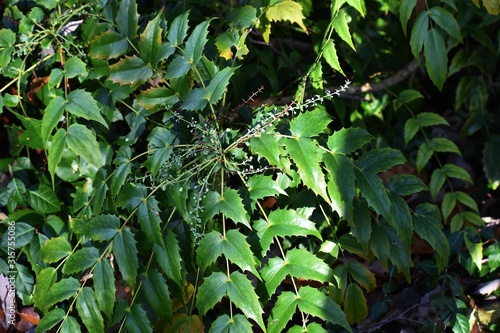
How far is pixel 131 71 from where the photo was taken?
1.90 m

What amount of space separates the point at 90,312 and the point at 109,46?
2.58 feet

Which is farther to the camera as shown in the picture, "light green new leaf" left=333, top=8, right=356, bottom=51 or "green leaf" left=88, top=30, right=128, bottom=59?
"green leaf" left=88, top=30, right=128, bottom=59

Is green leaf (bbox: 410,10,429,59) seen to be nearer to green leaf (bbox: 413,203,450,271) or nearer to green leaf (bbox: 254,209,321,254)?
green leaf (bbox: 413,203,450,271)

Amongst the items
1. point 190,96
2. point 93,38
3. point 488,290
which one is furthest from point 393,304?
point 93,38

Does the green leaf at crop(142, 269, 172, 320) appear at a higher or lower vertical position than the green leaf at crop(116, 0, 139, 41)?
lower

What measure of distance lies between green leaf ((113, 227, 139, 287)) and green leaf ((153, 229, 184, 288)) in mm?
62

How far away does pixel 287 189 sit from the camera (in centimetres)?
184

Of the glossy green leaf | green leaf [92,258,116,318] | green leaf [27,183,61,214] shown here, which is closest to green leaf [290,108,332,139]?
the glossy green leaf

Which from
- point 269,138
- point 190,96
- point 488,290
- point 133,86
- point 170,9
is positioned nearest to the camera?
point 269,138

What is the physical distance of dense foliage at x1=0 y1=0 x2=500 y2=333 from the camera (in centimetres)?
166

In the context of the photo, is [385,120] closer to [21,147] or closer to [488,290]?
[488,290]

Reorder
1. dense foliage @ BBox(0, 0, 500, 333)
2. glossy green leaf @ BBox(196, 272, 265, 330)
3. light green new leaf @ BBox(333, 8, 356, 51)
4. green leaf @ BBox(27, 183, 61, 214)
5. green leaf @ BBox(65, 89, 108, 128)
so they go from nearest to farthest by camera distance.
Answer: glossy green leaf @ BBox(196, 272, 265, 330) → dense foliage @ BBox(0, 0, 500, 333) → light green new leaf @ BBox(333, 8, 356, 51) → green leaf @ BBox(65, 89, 108, 128) → green leaf @ BBox(27, 183, 61, 214)

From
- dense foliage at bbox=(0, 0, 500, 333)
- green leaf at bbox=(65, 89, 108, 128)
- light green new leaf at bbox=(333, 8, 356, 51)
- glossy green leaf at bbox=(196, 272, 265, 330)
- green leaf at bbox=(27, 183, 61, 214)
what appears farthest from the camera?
green leaf at bbox=(27, 183, 61, 214)

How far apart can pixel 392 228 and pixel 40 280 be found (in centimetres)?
101
